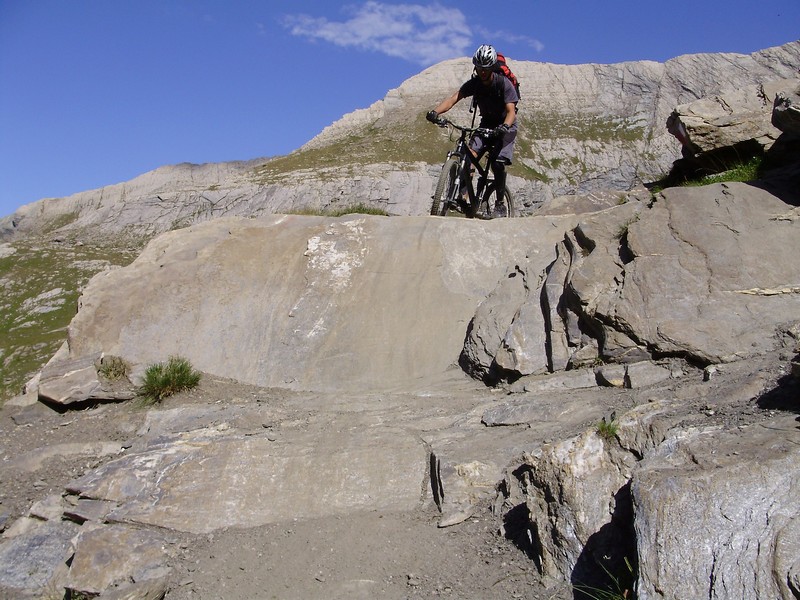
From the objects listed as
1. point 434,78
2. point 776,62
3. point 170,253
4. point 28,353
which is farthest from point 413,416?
point 434,78

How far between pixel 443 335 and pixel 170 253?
4.32 meters

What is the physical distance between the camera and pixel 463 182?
1030cm

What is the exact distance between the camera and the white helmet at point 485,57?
358 inches

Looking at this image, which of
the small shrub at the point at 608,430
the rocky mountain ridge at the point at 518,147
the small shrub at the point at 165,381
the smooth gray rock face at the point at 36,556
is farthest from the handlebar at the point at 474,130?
the rocky mountain ridge at the point at 518,147

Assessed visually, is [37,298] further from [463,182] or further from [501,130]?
[501,130]

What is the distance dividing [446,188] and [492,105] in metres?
1.41

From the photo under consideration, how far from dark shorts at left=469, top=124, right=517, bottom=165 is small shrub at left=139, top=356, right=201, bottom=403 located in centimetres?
540

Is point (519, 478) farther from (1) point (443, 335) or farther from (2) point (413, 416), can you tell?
(1) point (443, 335)

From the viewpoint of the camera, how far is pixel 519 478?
5098 millimetres

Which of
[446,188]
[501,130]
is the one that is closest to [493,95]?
[501,130]

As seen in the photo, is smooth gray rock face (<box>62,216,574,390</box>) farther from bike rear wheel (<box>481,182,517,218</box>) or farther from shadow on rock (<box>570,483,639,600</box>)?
shadow on rock (<box>570,483,639,600</box>)

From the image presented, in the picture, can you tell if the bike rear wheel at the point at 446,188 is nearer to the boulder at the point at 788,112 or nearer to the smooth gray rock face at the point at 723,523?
the boulder at the point at 788,112

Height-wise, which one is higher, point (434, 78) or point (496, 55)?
point (434, 78)

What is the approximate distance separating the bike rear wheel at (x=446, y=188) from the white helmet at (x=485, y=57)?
54.8 inches
